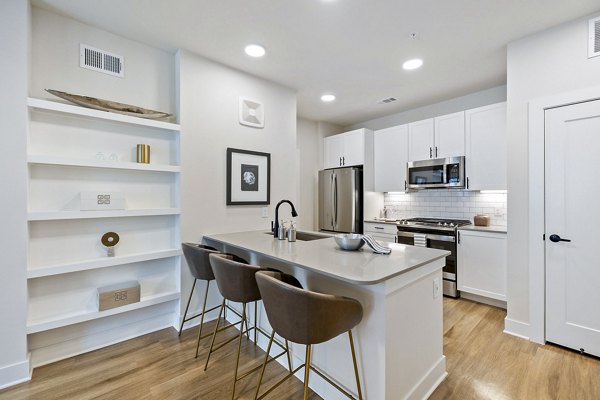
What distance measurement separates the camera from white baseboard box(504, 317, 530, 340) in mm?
2508

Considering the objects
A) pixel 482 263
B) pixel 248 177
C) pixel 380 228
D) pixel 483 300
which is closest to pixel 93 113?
pixel 248 177

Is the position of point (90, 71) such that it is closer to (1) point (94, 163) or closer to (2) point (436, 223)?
(1) point (94, 163)

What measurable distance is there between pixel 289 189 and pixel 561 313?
9.52 ft

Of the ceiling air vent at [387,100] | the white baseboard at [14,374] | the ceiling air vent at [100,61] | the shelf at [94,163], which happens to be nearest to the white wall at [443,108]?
the ceiling air vent at [387,100]

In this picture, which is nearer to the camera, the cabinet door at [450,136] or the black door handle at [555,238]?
the black door handle at [555,238]

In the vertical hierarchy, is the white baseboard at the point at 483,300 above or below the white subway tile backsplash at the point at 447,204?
below

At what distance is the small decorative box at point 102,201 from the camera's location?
→ 2.24 metres

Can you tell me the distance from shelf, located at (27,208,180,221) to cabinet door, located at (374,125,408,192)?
3.25 m

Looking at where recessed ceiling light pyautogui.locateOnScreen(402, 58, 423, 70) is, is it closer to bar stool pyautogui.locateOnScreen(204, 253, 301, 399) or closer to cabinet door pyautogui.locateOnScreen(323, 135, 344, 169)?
cabinet door pyautogui.locateOnScreen(323, 135, 344, 169)

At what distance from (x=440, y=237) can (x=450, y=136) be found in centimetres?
141

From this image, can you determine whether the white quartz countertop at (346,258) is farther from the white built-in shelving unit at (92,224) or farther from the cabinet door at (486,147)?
the cabinet door at (486,147)

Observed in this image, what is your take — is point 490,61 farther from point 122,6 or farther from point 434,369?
point 122,6

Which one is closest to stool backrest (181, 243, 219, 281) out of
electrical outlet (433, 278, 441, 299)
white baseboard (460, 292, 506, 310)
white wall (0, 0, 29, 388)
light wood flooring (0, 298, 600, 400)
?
light wood flooring (0, 298, 600, 400)

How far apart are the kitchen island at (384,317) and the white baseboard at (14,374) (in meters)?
1.87
